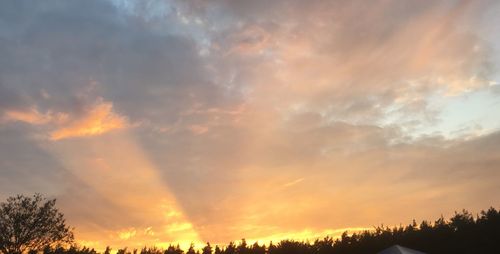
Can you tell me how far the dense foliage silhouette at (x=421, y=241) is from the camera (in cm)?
3170

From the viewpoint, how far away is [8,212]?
1779 inches

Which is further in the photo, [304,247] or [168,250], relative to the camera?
[168,250]

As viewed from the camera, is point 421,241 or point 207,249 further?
point 207,249

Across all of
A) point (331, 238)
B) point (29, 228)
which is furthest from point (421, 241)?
point (29, 228)

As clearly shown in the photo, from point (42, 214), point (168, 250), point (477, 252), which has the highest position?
point (42, 214)

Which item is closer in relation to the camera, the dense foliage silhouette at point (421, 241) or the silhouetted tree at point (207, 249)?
the dense foliage silhouette at point (421, 241)

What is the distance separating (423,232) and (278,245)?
1260cm

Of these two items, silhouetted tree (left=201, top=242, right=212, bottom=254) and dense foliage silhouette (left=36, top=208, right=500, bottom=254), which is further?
silhouetted tree (left=201, top=242, right=212, bottom=254)

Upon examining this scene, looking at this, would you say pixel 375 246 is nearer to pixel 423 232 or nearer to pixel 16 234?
pixel 423 232

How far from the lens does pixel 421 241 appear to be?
3409cm

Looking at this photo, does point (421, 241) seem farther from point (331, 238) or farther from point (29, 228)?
point (29, 228)

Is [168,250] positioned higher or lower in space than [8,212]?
lower

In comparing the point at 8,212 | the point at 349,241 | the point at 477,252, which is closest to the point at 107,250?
the point at 8,212

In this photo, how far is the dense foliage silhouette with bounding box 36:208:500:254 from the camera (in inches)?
1248
